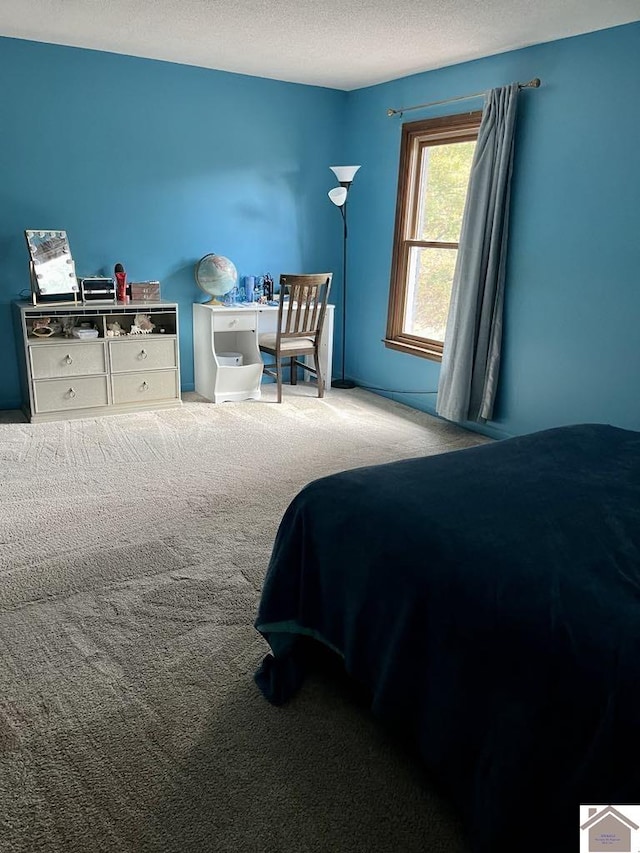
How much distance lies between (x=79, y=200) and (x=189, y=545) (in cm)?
285

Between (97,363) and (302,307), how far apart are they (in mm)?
1570

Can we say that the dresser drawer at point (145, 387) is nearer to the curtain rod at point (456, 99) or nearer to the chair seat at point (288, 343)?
the chair seat at point (288, 343)

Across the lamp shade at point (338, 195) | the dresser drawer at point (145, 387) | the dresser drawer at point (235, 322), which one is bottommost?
the dresser drawer at point (145, 387)

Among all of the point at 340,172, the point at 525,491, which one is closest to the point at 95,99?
the point at 340,172

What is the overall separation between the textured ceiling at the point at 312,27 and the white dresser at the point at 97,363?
1.60 meters

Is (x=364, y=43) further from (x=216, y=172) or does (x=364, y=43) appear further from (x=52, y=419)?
(x=52, y=419)

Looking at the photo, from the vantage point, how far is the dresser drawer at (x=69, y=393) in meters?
4.06

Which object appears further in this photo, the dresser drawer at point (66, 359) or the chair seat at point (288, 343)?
the chair seat at point (288, 343)

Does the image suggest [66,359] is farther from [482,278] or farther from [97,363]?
[482,278]

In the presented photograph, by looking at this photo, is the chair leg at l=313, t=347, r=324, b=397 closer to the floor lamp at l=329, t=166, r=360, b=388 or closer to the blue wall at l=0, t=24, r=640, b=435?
the floor lamp at l=329, t=166, r=360, b=388

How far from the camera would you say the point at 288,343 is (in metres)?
4.79

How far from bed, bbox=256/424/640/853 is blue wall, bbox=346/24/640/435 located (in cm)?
155

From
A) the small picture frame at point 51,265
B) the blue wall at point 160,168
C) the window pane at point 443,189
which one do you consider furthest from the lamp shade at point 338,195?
the small picture frame at point 51,265

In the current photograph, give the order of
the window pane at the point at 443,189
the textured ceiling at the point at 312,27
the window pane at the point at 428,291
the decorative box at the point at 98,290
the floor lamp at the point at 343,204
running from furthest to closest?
the floor lamp at the point at 343,204 → the window pane at the point at 428,291 → the window pane at the point at 443,189 → the decorative box at the point at 98,290 → the textured ceiling at the point at 312,27
